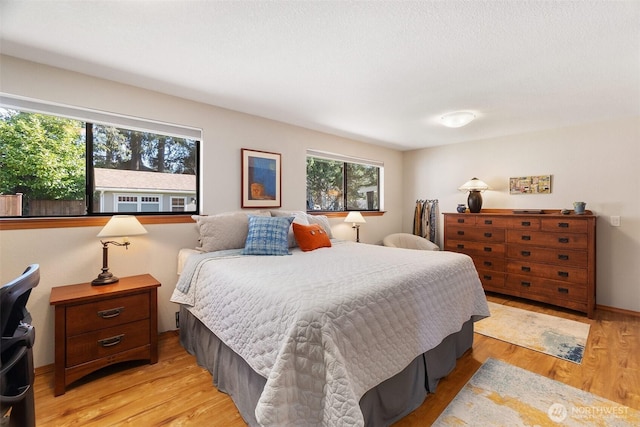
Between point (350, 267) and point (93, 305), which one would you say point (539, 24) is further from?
point (93, 305)

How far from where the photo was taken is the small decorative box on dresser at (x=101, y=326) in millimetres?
1754

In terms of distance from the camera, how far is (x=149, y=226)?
247 centimetres

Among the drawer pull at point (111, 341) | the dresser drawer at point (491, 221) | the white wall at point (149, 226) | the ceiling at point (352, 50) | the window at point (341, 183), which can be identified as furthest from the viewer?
the window at point (341, 183)

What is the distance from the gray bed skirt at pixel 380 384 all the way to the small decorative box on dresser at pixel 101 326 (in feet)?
1.15

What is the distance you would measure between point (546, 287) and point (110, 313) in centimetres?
433

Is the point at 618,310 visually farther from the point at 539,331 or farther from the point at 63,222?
the point at 63,222

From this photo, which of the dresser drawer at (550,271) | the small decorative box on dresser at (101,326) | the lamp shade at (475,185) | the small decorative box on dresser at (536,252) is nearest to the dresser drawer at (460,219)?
the small decorative box on dresser at (536,252)

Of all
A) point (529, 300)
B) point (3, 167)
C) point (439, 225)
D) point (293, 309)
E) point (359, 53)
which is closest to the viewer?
point (293, 309)

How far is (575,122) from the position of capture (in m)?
3.34

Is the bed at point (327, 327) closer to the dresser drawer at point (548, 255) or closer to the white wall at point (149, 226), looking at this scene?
the white wall at point (149, 226)

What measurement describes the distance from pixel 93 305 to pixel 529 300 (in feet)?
14.9

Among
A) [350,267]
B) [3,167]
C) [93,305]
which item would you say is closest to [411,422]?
[350,267]

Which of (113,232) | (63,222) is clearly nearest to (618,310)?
(113,232)

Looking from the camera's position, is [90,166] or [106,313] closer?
[106,313]
